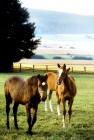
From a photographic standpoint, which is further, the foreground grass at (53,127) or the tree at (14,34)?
the tree at (14,34)

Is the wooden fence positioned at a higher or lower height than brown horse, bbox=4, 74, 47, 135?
lower

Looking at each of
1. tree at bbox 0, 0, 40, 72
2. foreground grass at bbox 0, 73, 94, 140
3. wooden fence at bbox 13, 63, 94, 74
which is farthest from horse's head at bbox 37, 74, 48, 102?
wooden fence at bbox 13, 63, 94, 74

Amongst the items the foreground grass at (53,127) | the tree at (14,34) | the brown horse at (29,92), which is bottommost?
the foreground grass at (53,127)

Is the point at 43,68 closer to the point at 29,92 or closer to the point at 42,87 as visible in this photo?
the point at 29,92

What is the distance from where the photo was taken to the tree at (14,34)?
46781mm

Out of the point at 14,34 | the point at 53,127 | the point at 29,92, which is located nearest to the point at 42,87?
the point at 29,92

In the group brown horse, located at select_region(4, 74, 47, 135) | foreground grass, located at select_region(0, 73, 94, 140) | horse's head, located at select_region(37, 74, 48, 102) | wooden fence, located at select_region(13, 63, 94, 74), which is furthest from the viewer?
wooden fence, located at select_region(13, 63, 94, 74)

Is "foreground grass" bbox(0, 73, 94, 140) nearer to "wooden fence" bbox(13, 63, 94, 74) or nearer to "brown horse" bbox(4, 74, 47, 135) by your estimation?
"brown horse" bbox(4, 74, 47, 135)

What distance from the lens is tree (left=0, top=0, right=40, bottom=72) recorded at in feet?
153

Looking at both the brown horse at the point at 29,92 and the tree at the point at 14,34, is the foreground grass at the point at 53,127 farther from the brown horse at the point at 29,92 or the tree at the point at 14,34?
the tree at the point at 14,34

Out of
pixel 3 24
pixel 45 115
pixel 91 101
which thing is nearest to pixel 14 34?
pixel 3 24

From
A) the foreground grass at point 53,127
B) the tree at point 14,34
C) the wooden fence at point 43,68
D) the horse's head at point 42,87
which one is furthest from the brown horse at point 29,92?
the wooden fence at point 43,68

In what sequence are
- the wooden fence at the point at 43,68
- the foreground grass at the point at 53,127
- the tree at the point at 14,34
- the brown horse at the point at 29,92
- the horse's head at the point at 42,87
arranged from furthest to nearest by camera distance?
the wooden fence at the point at 43,68 → the tree at the point at 14,34 → the foreground grass at the point at 53,127 → the brown horse at the point at 29,92 → the horse's head at the point at 42,87

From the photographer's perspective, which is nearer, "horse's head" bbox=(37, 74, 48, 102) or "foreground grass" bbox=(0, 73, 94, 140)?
"horse's head" bbox=(37, 74, 48, 102)
